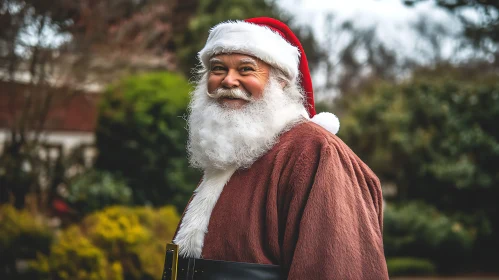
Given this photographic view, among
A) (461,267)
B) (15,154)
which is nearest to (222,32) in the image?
(15,154)

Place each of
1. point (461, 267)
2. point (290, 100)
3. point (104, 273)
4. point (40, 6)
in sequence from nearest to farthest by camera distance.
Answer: point (290, 100) → point (104, 273) → point (40, 6) → point (461, 267)

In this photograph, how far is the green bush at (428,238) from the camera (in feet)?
35.8

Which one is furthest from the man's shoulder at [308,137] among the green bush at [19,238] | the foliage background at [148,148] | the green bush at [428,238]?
the green bush at [428,238]

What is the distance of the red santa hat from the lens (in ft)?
7.57

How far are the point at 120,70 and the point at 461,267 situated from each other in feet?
26.3

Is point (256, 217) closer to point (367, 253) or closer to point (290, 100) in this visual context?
point (367, 253)

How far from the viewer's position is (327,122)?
231 cm

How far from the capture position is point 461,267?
1128 centimetres

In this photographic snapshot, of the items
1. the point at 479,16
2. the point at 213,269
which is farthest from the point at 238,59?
the point at 479,16

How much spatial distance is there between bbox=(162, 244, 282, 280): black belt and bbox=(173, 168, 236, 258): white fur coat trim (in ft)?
0.12

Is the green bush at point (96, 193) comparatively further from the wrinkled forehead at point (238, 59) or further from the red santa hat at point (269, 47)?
the wrinkled forehead at point (238, 59)

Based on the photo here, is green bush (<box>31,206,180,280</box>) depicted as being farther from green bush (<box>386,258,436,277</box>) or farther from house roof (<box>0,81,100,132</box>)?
green bush (<box>386,258,436,277</box>)

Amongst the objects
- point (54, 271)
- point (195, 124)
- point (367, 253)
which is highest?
point (195, 124)

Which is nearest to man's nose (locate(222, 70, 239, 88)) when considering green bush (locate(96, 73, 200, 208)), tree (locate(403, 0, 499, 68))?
tree (locate(403, 0, 499, 68))
